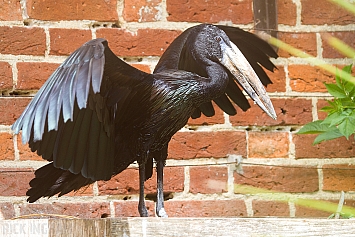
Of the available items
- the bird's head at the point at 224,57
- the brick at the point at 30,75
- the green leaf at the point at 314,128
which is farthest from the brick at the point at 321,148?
the brick at the point at 30,75

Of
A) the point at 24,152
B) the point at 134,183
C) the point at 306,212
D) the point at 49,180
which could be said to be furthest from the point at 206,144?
the point at 49,180

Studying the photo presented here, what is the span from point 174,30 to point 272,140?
33 cm

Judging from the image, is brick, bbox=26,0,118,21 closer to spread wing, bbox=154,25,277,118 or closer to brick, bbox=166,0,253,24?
brick, bbox=166,0,253,24

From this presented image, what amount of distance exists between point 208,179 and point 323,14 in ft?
1.56

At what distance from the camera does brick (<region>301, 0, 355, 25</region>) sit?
1.60 meters

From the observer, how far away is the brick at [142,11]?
152cm

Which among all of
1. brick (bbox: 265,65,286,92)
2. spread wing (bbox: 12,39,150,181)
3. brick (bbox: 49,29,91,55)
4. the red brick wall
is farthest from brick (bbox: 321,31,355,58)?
spread wing (bbox: 12,39,150,181)

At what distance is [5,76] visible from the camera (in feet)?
4.73

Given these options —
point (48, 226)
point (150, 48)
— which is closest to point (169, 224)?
point (48, 226)

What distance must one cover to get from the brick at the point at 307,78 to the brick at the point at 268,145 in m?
0.12

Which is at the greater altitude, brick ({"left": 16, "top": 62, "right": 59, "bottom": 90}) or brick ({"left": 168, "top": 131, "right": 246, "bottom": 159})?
brick ({"left": 16, "top": 62, "right": 59, "bottom": 90})

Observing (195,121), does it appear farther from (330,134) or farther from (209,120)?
(330,134)

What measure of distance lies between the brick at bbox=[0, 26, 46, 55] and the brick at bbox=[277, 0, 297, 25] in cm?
54

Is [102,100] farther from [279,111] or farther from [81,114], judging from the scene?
[279,111]
